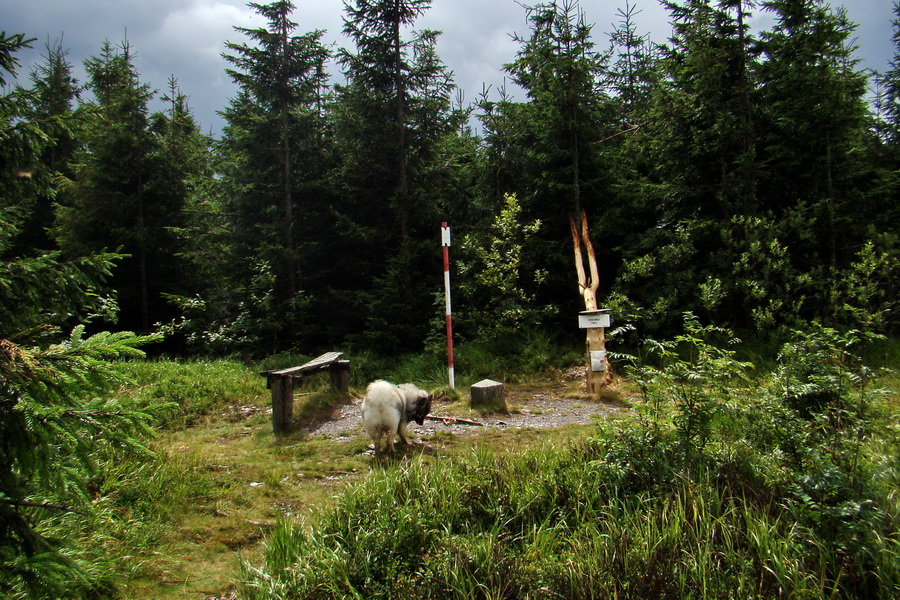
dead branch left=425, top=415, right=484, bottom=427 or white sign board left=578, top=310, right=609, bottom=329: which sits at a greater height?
white sign board left=578, top=310, right=609, bottom=329

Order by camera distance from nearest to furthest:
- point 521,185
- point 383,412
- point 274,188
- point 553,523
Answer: point 553,523, point 383,412, point 521,185, point 274,188

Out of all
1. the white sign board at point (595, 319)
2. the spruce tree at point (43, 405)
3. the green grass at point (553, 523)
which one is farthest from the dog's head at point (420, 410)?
the spruce tree at point (43, 405)

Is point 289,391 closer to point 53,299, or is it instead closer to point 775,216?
point 53,299

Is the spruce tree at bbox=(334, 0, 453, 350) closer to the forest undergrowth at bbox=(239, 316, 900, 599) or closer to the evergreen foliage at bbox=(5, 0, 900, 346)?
the evergreen foliage at bbox=(5, 0, 900, 346)

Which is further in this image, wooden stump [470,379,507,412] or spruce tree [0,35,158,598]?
wooden stump [470,379,507,412]

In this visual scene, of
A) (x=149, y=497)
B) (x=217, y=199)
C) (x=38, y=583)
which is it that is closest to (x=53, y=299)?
(x=38, y=583)

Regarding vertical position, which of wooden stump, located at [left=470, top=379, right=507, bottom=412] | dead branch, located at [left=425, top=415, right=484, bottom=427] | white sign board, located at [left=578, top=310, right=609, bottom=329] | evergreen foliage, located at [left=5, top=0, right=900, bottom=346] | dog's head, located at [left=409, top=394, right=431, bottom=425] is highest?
evergreen foliage, located at [left=5, top=0, right=900, bottom=346]

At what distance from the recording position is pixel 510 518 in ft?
10.8

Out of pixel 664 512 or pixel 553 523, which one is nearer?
pixel 664 512

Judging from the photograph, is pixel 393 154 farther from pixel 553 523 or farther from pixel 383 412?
pixel 553 523

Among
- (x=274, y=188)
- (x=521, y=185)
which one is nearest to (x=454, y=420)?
(x=521, y=185)

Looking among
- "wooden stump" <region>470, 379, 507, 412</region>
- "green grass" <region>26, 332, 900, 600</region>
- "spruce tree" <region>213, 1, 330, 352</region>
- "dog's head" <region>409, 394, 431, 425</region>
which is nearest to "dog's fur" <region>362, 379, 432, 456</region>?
"dog's head" <region>409, 394, 431, 425</region>

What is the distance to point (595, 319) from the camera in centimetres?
815

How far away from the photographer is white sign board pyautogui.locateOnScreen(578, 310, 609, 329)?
804 centimetres
